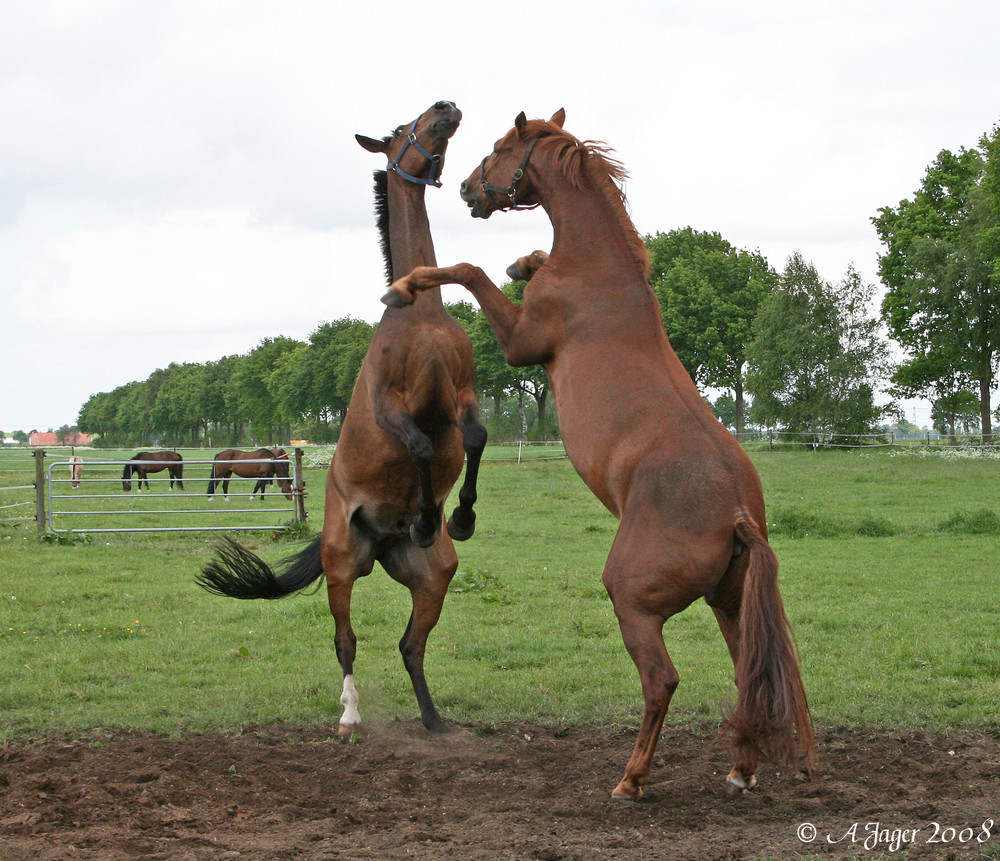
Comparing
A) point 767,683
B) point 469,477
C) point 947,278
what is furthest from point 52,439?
point 767,683

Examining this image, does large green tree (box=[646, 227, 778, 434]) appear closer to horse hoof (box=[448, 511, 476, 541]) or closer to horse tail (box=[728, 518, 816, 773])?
horse hoof (box=[448, 511, 476, 541])

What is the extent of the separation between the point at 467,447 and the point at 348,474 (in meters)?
0.94

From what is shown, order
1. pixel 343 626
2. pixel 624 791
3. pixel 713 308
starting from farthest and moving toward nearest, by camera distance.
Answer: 1. pixel 713 308
2. pixel 343 626
3. pixel 624 791

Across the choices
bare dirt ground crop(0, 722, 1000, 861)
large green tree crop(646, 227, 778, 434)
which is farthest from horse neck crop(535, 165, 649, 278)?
large green tree crop(646, 227, 778, 434)

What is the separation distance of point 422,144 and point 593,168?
56.2 inches

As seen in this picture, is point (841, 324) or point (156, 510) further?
point (841, 324)

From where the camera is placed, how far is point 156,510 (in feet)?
61.0

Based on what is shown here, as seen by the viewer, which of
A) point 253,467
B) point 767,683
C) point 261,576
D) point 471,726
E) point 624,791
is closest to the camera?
point 767,683

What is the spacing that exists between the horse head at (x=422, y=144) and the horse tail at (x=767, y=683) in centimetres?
325

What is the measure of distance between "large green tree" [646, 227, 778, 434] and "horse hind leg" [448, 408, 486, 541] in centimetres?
4960

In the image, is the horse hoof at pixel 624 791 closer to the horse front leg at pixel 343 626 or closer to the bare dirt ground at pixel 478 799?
the bare dirt ground at pixel 478 799

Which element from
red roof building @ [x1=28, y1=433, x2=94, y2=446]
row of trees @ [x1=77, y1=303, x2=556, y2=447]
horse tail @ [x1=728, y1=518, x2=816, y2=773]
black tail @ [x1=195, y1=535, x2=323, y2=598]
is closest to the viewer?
horse tail @ [x1=728, y1=518, x2=816, y2=773]

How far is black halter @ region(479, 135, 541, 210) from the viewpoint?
5176 millimetres

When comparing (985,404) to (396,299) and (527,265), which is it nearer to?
(527,265)
